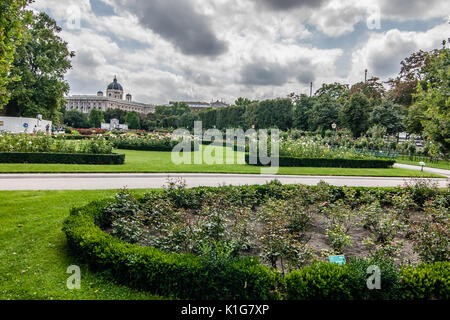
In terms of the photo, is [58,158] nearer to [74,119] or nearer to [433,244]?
[433,244]

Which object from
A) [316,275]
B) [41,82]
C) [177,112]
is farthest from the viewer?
[177,112]

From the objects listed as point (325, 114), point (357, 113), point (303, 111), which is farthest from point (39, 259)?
point (303, 111)

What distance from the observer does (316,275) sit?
324cm

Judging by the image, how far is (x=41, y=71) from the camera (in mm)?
30922

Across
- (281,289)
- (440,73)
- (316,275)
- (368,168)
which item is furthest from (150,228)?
(368,168)

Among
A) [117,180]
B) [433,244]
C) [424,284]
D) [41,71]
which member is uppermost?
[41,71]

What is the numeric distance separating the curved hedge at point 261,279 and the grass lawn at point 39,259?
257mm

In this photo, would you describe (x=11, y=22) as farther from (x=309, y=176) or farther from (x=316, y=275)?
(x=309, y=176)

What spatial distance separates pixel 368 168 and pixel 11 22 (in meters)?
17.9

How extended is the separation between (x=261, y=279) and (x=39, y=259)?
3482 mm

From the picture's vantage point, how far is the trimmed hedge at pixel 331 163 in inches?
611

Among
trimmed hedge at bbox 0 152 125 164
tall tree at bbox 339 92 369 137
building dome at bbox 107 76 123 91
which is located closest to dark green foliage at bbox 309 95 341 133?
tall tree at bbox 339 92 369 137

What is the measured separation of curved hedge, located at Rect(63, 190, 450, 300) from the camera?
3.21m

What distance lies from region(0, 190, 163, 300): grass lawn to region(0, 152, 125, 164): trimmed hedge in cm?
670
